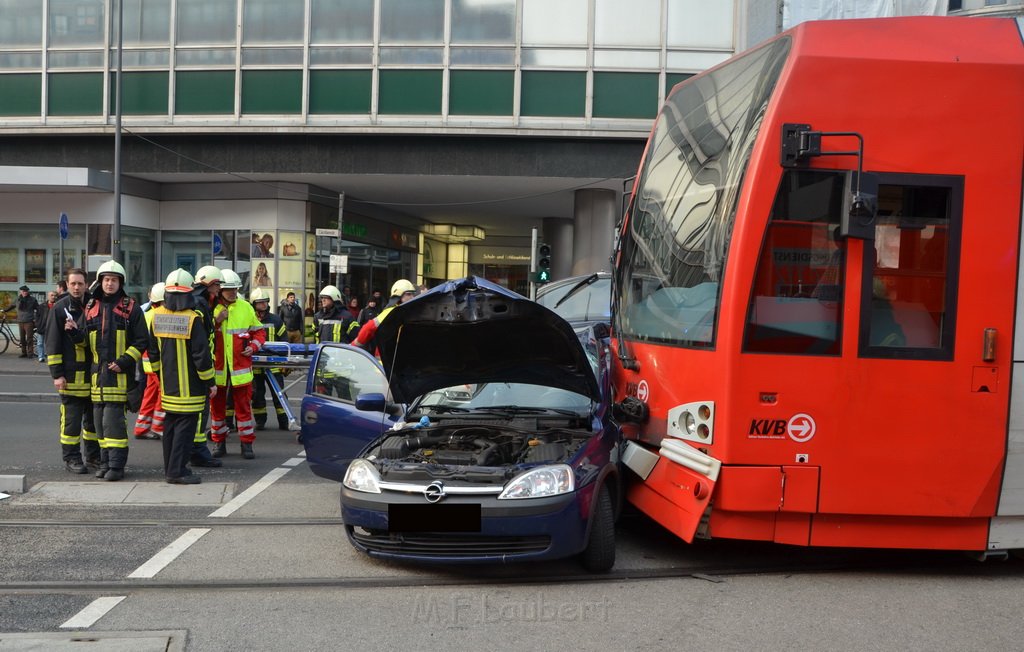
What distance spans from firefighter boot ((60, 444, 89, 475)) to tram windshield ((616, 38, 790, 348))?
522 cm

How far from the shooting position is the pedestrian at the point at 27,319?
22.3 metres

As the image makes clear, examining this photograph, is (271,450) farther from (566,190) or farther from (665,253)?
(566,190)

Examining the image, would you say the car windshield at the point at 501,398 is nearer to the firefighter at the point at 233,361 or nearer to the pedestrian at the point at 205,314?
the pedestrian at the point at 205,314

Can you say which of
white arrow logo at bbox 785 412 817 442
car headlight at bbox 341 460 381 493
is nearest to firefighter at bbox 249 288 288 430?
car headlight at bbox 341 460 381 493

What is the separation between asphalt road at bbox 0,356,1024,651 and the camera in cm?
466

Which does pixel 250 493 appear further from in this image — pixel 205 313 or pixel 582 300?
pixel 582 300

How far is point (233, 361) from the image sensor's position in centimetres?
1010

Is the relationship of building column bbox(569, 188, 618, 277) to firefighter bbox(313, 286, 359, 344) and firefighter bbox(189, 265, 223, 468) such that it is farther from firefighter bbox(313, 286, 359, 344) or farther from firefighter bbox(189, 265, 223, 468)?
firefighter bbox(189, 265, 223, 468)

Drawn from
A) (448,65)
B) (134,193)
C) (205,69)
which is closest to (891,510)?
(448,65)

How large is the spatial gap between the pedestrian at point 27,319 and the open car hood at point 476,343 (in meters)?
18.4

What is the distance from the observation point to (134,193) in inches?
997

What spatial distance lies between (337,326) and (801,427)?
29.2ft

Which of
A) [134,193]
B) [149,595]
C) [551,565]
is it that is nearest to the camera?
[149,595]

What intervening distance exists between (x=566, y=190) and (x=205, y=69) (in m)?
9.58
